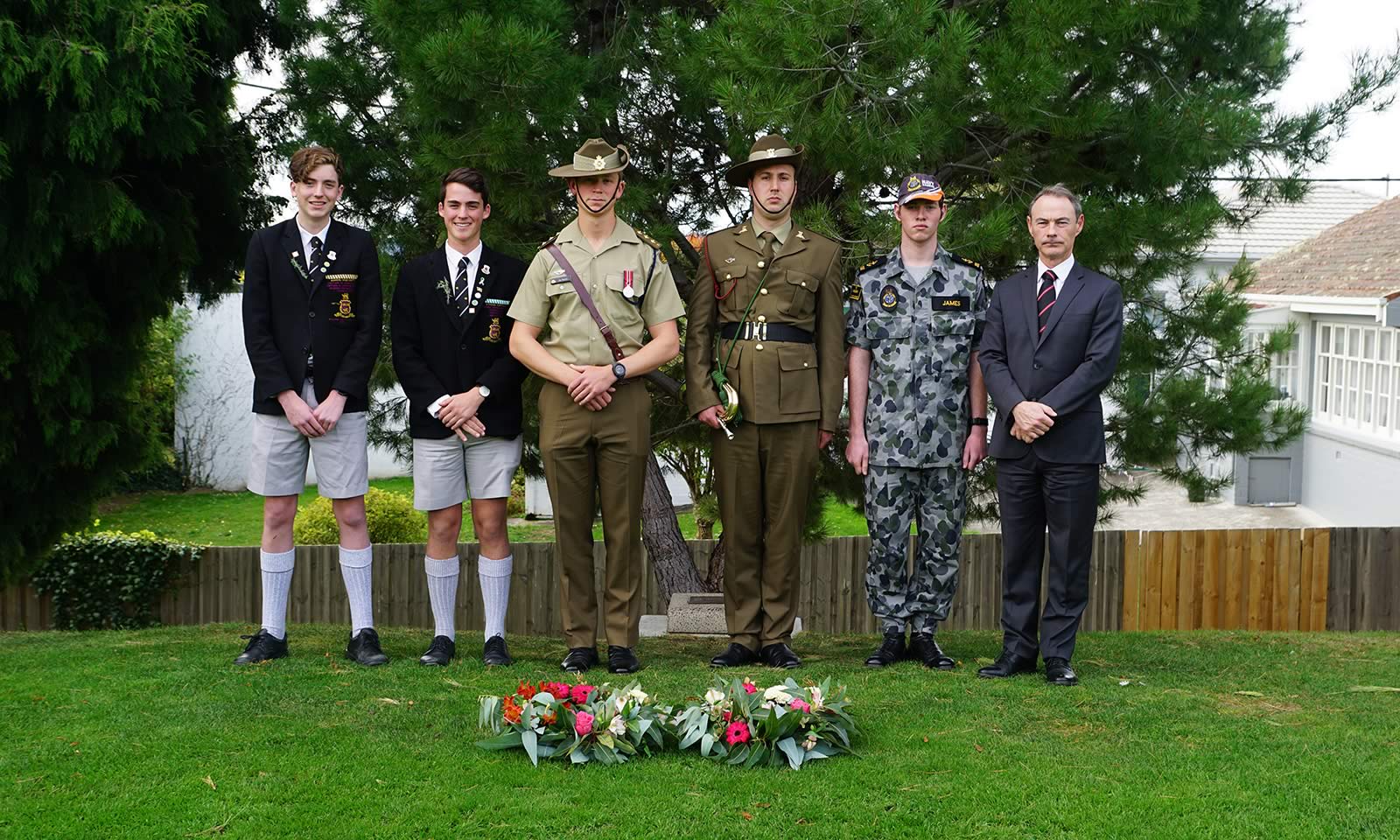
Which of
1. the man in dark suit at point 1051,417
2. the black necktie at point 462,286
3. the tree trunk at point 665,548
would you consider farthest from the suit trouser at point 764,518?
the tree trunk at point 665,548

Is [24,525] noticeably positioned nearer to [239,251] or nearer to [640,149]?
[239,251]

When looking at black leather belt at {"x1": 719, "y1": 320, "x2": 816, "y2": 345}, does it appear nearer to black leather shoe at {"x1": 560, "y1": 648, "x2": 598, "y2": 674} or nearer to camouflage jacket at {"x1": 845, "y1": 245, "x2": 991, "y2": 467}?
camouflage jacket at {"x1": 845, "y1": 245, "x2": 991, "y2": 467}

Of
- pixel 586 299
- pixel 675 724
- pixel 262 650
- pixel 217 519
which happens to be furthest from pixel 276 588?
pixel 217 519

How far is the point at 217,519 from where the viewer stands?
1570cm

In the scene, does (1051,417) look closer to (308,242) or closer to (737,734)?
(737,734)

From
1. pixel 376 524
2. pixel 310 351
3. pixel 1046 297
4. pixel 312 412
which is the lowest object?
pixel 376 524

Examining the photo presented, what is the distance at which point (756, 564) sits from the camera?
196 inches

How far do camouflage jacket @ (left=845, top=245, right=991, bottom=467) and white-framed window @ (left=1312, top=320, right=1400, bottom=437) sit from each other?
1067 centimetres

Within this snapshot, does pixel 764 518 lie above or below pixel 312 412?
below

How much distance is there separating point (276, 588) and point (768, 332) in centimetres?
210

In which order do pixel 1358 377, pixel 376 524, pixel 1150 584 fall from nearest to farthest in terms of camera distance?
pixel 1150 584 < pixel 376 524 < pixel 1358 377

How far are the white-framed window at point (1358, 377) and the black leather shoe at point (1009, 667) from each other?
1072 cm

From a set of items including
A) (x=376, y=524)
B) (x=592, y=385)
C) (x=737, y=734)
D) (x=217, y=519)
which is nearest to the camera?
(x=737, y=734)

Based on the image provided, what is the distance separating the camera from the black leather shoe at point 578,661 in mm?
4715
